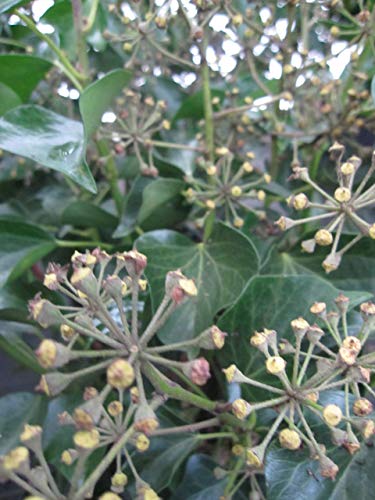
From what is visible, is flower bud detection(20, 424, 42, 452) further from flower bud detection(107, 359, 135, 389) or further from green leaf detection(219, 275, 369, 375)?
green leaf detection(219, 275, 369, 375)

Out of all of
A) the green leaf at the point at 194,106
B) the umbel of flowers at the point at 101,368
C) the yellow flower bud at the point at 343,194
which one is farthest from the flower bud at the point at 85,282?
the green leaf at the point at 194,106

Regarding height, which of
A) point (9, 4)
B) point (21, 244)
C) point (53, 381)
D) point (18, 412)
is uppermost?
point (9, 4)

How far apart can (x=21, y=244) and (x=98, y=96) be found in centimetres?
22

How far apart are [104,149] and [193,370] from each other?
0.41 m

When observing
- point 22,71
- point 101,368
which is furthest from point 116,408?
point 22,71

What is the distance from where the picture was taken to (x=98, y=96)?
558 millimetres

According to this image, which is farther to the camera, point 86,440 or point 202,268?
point 202,268

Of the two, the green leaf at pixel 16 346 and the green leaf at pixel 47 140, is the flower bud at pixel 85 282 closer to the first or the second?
the green leaf at pixel 47 140

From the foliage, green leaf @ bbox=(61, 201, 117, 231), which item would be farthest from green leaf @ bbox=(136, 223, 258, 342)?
green leaf @ bbox=(61, 201, 117, 231)

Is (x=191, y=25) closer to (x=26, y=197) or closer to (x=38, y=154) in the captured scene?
(x=38, y=154)

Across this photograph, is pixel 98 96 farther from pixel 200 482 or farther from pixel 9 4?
pixel 200 482

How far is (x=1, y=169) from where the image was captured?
916mm

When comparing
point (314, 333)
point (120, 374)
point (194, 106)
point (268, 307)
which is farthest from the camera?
point (194, 106)

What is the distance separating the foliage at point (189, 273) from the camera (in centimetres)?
37
